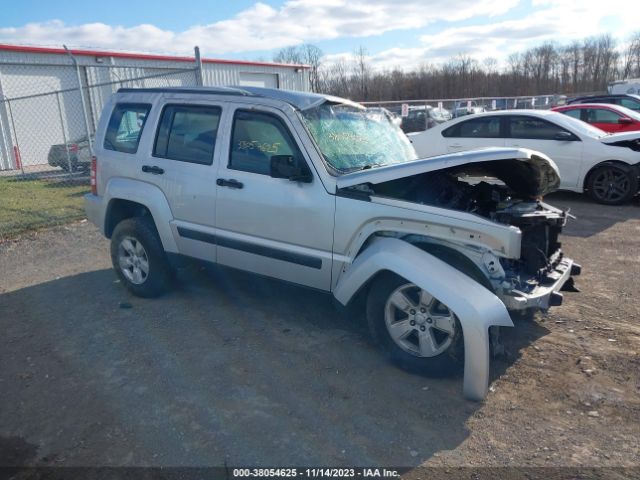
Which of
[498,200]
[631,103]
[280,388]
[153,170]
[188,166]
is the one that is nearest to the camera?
[280,388]

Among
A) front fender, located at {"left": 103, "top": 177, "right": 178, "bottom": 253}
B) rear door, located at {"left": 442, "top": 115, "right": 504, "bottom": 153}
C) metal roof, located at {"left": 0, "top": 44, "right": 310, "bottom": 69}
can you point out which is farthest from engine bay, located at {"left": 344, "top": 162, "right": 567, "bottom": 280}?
metal roof, located at {"left": 0, "top": 44, "right": 310, "bottom": 69}

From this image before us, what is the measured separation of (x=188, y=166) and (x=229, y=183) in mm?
543

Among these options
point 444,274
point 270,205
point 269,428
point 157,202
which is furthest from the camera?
point 157,202

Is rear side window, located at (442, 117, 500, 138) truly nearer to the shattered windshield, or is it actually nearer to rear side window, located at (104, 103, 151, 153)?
the shattered windshield

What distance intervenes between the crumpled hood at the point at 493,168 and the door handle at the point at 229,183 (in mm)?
953

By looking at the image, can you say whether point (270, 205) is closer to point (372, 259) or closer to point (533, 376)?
point (372, 259)

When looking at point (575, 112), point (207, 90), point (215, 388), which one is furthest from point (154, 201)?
point (575, 112)

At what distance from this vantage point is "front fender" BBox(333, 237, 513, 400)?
326cm

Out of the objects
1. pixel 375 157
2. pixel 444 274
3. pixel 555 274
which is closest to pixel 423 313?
pixel 444 274

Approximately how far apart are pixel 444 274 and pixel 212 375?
5.94ft

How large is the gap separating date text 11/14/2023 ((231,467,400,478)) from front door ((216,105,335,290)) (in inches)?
64.6

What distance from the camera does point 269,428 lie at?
3160 mm

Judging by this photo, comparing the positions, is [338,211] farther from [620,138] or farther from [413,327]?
[620,138]

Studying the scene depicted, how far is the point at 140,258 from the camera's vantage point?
531 centimetres
